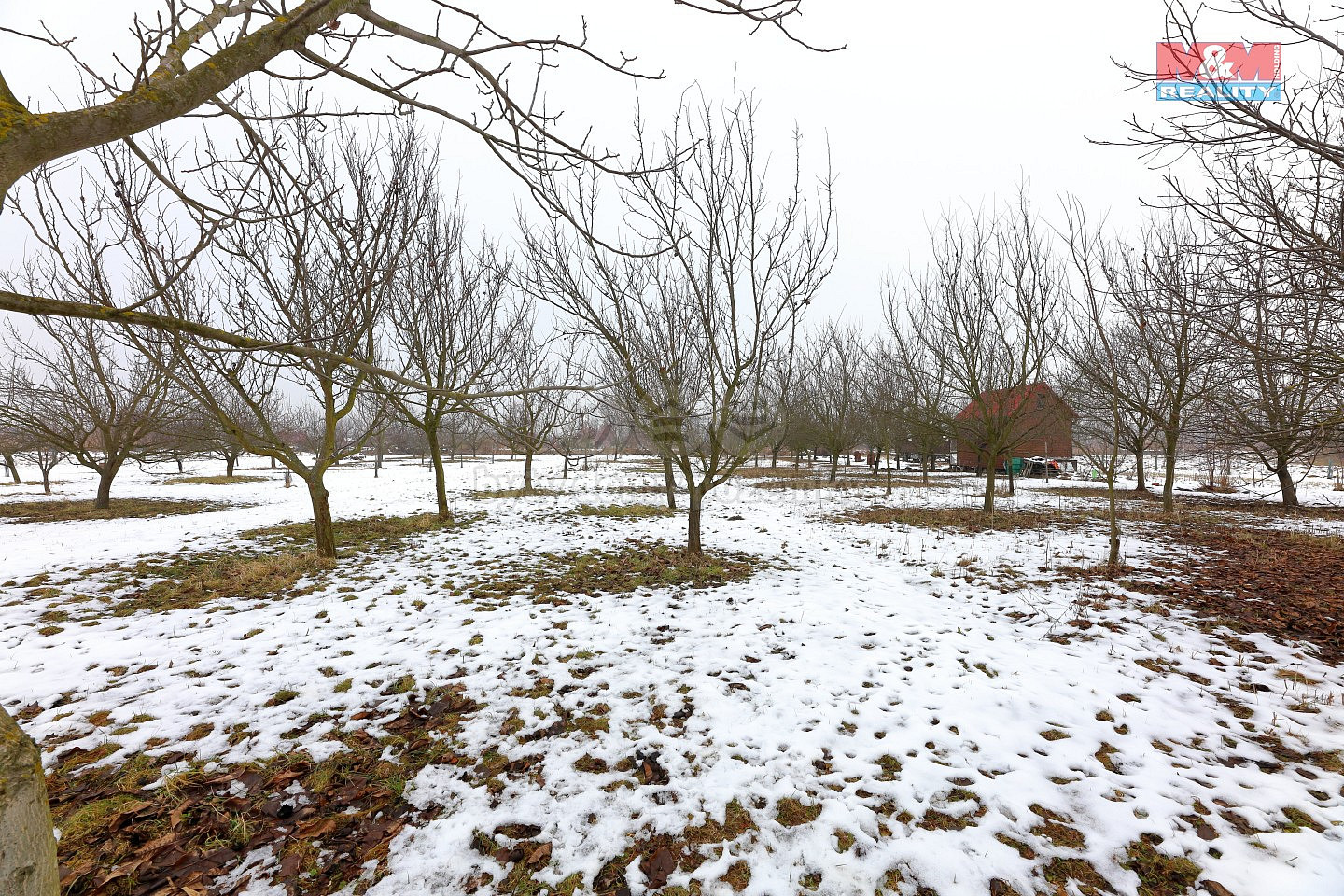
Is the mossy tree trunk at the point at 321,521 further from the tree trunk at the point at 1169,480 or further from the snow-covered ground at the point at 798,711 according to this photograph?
the tree trunk at the point at 1169,480

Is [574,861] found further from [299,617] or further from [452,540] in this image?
[452,540]

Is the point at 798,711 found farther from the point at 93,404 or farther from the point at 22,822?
the point at 93,404

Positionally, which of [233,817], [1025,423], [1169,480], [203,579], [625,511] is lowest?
[233,817]

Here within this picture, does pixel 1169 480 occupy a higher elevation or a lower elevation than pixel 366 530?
higher

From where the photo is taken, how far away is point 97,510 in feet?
38.7

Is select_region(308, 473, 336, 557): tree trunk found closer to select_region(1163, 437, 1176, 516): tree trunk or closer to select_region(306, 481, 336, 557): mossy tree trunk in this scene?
select_region(306, 481, 336, 557): mossy tree trunk

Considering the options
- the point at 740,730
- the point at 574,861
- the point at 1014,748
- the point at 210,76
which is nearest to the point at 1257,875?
the point at 1014,748

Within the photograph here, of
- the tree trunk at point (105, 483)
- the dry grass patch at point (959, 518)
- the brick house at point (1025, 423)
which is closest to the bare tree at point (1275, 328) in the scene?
the brick house at point (1025, 423)

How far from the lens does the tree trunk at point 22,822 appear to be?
88 cm

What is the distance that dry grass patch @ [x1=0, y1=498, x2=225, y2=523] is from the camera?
10.9 m

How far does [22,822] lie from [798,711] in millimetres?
3210

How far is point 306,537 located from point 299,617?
4766mm

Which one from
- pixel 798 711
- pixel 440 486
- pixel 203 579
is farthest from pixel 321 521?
pixel 798 711

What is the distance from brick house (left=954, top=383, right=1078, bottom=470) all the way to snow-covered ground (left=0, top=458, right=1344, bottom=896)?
560cm
